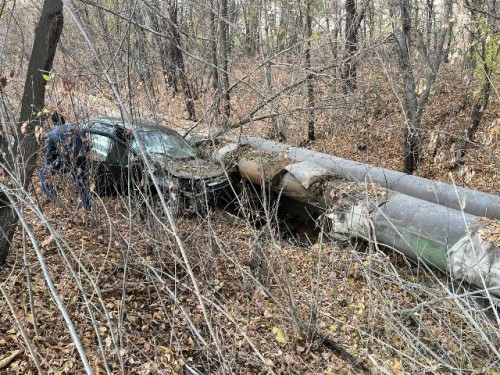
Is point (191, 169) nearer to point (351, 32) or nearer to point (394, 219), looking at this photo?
point (394, 219)

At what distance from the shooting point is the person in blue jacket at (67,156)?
5.14 m

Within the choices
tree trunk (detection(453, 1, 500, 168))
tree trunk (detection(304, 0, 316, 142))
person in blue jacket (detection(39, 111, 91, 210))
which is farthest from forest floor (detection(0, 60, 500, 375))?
tree trunk (detection(304, 0, 316, 142))

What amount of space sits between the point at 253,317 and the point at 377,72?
8.32 m

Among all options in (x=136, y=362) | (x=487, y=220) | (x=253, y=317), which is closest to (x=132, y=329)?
(x=136, y=362)

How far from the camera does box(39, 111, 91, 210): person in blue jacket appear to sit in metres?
5.14

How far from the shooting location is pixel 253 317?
15.8ft

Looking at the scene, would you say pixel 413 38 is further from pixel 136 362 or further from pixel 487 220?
pixel 136 362

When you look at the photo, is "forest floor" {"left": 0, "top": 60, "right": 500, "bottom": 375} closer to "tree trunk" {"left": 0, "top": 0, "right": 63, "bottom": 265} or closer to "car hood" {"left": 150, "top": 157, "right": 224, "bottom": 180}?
"tree trunk" {"left": 0, "top": 0, "right": 63, "bottom": 265}

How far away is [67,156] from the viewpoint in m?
5.34

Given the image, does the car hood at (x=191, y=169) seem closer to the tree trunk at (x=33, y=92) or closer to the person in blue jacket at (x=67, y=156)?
the person in blue jacket at (x=67, y=156)

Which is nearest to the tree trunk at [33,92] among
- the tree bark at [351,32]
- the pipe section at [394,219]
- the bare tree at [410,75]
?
the pipe section at [394,219]

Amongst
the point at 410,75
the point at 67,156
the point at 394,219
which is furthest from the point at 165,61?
the point at 394,219

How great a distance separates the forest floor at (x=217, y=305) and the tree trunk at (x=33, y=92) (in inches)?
18.7

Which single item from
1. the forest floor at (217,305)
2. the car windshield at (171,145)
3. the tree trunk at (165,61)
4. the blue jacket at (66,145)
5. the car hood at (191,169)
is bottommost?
the forest floor at (217,305)
